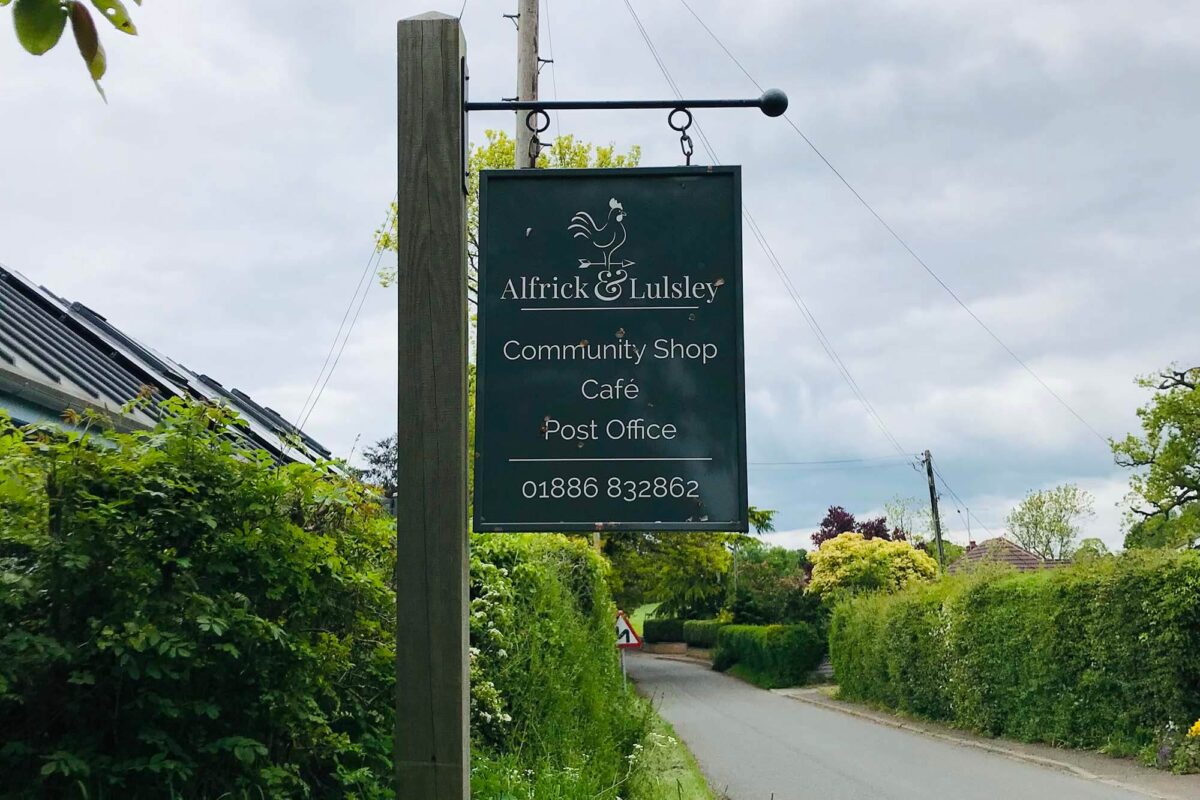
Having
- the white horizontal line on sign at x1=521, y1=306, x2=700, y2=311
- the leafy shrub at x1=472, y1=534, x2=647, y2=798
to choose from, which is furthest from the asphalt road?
the white horizontal line on sign at x1=521, y1=306, x2=700, y2=311

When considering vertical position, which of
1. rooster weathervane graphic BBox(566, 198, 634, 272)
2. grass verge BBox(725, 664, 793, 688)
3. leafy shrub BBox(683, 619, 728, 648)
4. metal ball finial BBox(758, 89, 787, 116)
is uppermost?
metal ball finial BBox(758, 89, 787, 116)

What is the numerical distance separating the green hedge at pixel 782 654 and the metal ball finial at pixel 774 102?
37.9 meters

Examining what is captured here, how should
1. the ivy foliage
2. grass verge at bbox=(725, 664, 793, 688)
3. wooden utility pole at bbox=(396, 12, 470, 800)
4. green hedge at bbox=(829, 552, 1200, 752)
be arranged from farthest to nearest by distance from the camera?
grass verge at bbox=(725, 664, 793, 688) < green hedge at bbox=(829, 552, 1200, 752) < wooden utility pole at bbox=(396, 12, 470, 800) < the ivy foliage

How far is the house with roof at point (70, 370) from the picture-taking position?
19.8 feet

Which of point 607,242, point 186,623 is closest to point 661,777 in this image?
point 607,242

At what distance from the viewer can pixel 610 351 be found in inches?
156

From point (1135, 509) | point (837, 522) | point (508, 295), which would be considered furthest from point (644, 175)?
point (837, 522)

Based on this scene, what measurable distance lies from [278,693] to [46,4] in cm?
233

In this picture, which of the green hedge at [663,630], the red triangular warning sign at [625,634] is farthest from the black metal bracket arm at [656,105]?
the green hedge at [663,630]

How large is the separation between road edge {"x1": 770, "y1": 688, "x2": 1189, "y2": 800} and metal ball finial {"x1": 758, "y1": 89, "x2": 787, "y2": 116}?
41.2 feet

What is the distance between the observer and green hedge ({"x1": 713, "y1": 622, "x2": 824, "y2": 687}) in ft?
133

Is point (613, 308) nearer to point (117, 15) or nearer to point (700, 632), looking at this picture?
point (117, 15)

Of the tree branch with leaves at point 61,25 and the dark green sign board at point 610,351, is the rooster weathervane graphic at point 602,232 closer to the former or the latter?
the dark green sign board at point 610,351

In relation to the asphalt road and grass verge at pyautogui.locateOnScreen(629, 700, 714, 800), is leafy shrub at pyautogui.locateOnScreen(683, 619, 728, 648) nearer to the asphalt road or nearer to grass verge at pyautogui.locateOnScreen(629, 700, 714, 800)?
the asphalt road
